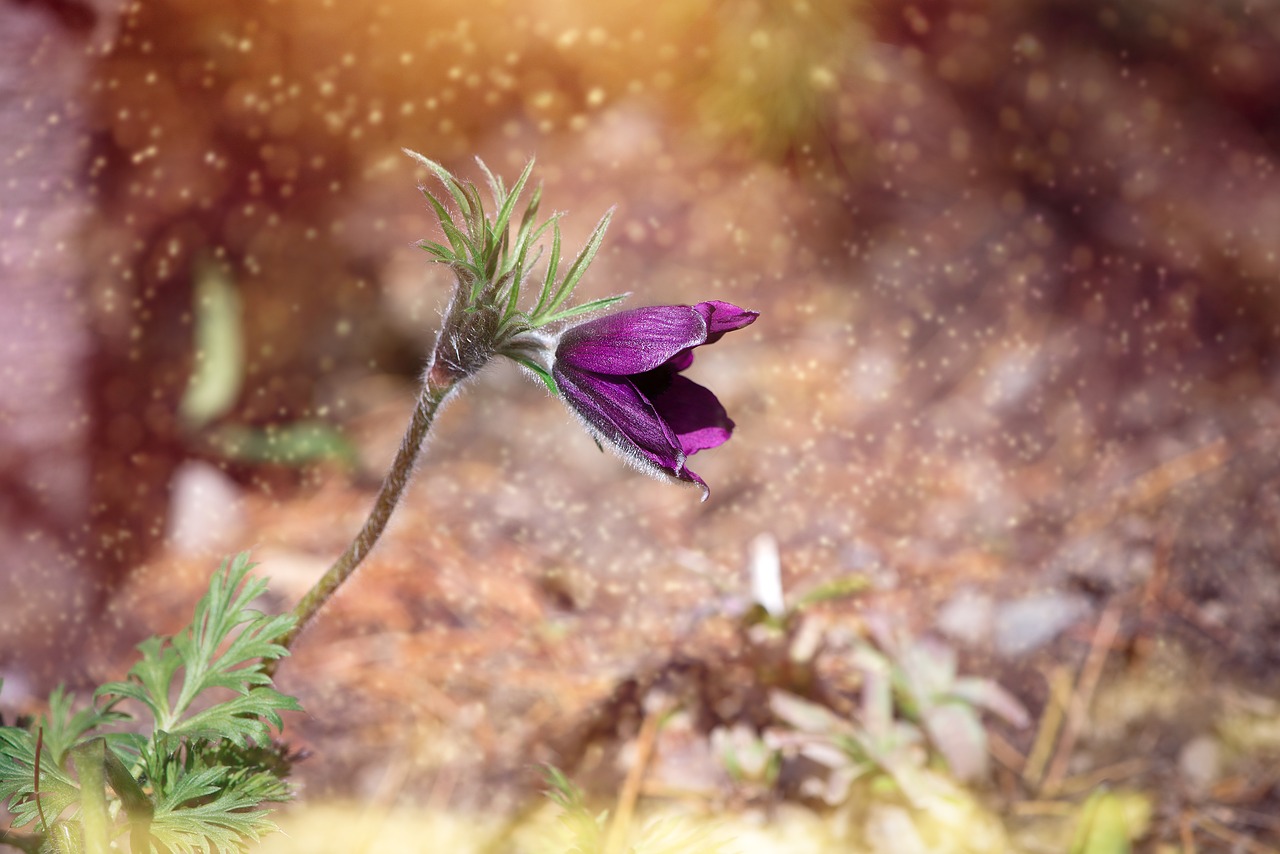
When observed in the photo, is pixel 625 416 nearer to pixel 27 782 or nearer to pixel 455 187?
pixel 455 187

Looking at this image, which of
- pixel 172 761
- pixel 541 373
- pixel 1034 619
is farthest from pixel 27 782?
pixel 1034 619

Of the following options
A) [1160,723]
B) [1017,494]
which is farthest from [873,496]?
[1160,723]

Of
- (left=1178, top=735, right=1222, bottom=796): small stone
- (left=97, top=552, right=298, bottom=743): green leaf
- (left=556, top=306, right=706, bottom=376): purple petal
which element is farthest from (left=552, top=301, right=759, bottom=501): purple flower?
(left=1178, top=735, right=1222, bottom=796): small stone

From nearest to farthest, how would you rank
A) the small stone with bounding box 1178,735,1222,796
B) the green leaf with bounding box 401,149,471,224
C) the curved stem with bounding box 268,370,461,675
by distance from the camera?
the green leaf with bounding box 401,149,471,224 → the curved stem with bounding box 268,370,461,675 → the small stone with bounding box 1178,735,1222,796

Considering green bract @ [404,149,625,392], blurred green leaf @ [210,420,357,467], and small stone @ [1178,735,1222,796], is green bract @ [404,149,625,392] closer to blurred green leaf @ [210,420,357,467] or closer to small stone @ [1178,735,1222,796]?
blurred green leaf @ [210,420,357,467]

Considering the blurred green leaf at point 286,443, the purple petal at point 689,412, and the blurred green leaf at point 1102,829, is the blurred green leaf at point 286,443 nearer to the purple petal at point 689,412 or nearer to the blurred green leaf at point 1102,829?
the purple petal at point 689,412

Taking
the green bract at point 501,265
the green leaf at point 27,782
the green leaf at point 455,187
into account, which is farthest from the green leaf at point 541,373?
the green leaf at point 27,782
